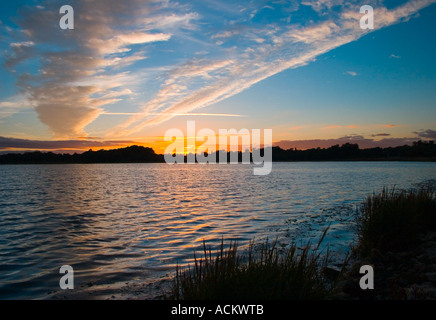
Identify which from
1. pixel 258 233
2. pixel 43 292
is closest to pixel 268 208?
pixel 258 233

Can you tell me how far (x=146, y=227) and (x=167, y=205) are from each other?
33.4 ft

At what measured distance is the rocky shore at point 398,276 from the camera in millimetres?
7754

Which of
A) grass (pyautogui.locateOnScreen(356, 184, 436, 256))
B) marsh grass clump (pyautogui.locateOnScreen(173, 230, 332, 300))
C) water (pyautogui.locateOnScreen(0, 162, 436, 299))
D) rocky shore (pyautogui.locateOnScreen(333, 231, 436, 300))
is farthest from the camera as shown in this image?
grass (pyautogui.locateOnScreen(356, 184, 436, 256))

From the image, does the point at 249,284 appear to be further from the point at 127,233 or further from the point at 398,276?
the point at 127,233

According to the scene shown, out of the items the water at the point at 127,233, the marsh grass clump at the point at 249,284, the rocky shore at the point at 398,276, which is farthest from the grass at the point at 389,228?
the marsh grass clump at the point at 249,284

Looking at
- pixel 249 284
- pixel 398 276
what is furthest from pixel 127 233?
pixel 398 276

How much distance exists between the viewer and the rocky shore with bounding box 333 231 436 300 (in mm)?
7754

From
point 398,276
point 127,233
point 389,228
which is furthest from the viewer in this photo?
point 127,233

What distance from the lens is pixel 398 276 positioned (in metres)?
9.26

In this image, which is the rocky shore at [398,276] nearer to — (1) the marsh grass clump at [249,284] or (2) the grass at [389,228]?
(2) the grass at [389,228]

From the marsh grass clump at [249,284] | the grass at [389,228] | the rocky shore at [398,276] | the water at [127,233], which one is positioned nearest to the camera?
the marsh grass clump at [249,284]

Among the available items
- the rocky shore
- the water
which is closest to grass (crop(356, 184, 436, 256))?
the rocky shore

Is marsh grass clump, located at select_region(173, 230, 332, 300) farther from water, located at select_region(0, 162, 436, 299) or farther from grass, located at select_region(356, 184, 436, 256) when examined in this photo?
grass, located at select_region(356, 184, 436, 256)
